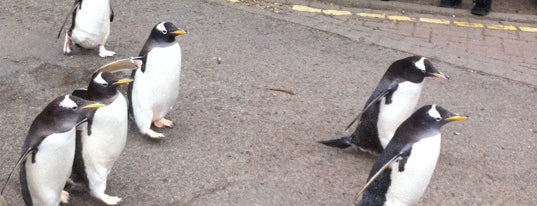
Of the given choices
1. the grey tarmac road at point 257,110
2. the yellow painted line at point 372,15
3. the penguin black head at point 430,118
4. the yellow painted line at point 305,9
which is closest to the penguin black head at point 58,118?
the grey tarmac road at point 257,110

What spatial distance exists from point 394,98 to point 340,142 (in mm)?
401

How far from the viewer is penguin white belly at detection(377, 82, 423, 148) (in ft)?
9.64

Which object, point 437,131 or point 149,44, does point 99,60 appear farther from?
point 437,131

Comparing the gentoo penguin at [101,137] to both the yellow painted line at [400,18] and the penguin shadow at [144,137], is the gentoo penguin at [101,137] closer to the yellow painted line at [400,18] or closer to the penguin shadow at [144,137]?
the penguin shadow at [144,137]

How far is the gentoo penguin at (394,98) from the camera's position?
2932mm

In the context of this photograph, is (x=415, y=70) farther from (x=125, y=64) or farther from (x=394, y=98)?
(x=125, y=64)

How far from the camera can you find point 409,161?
238 cm

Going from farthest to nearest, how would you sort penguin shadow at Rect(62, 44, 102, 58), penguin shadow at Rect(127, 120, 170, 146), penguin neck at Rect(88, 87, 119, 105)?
1. penguin shadow at Rect(62, 44, 102, 58)
2. penguin shadow at Rect(127, 120, 170, 146)
3. penguin neck at Rect(88, 87, 119, 105)

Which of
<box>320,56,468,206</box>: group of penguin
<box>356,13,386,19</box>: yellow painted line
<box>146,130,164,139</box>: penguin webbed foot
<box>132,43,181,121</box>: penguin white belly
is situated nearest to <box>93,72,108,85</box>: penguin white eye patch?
<box>132,43,181,121</box>: penguin white belly

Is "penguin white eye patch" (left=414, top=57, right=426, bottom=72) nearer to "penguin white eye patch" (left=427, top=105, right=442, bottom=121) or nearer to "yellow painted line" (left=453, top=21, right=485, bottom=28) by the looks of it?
"penguin white eye patch" (left=427, top=105, right=442, bottom=121)

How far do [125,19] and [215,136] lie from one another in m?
1.97

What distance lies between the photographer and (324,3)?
5.66 metres

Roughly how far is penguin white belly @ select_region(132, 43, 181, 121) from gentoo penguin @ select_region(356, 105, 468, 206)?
1.10 meters

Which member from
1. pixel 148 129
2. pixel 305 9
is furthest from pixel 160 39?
pixel 305 9
